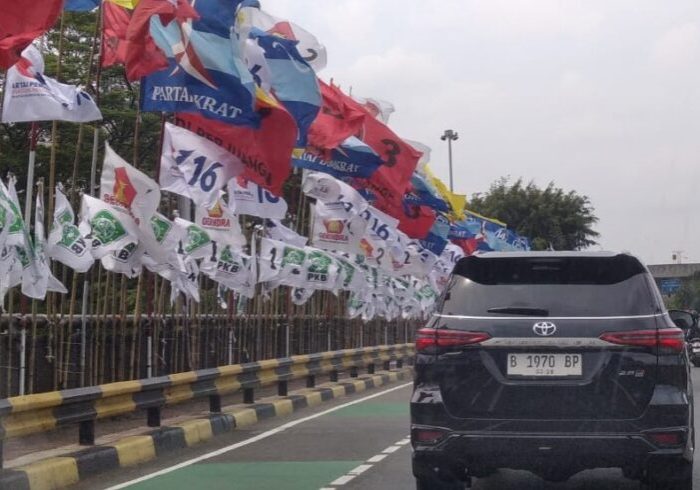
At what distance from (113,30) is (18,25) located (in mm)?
4937

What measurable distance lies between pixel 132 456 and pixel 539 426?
5.18 m

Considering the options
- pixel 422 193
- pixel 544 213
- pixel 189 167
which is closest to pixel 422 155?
pixel 422 193

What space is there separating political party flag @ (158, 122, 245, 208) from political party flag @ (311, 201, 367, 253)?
26.7 feet

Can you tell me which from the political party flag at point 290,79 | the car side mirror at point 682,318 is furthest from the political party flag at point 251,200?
the car side mirror at point 682,318

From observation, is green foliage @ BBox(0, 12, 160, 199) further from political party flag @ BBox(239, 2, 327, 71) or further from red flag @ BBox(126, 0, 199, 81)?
red flag @ BBox(126, 0, 199, 81)

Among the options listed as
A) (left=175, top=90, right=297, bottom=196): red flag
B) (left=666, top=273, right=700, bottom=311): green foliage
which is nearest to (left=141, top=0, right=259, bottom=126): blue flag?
(left=175, top=90, right=297, bottom=196): red flag

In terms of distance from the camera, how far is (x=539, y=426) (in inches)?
291

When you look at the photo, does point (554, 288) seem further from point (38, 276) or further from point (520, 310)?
point (38, 276)

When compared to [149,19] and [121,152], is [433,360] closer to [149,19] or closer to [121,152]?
[149,19]

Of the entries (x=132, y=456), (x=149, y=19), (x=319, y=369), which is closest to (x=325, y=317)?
(x=319, y=369)

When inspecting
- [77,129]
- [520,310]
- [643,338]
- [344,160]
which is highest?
[77,129]

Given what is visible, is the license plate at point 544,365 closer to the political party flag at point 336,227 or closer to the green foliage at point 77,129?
the political party flag at point 336,227

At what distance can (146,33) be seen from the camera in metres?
15.3

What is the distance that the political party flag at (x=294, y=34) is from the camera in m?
21.5
